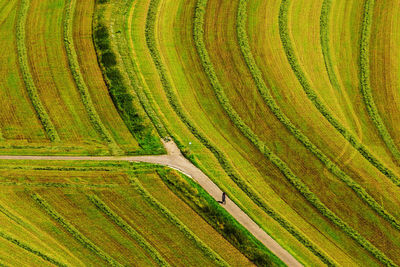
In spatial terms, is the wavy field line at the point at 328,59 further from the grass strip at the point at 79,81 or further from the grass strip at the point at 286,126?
the grass strip at the point at 79,81

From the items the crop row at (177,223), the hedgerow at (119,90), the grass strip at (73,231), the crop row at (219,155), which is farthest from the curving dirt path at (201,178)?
the grass strip at (73,231)

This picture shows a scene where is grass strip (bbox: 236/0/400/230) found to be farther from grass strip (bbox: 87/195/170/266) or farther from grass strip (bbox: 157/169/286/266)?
grass strip (bbox: 87/195/170/266)

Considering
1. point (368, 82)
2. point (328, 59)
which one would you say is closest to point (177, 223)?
point (328, 59)

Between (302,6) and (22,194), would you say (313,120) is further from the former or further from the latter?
(22,194)

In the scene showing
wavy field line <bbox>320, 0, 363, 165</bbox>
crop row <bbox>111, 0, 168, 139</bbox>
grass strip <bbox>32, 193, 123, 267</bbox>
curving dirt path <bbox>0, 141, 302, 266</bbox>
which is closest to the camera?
grass strip <bbox>32, 193, 123, 267</bbox>

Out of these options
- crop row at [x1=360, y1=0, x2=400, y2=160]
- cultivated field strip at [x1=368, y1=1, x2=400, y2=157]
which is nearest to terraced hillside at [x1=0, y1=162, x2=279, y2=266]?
crop row at [x1=360, y1=0, x2=400, y2=160]
